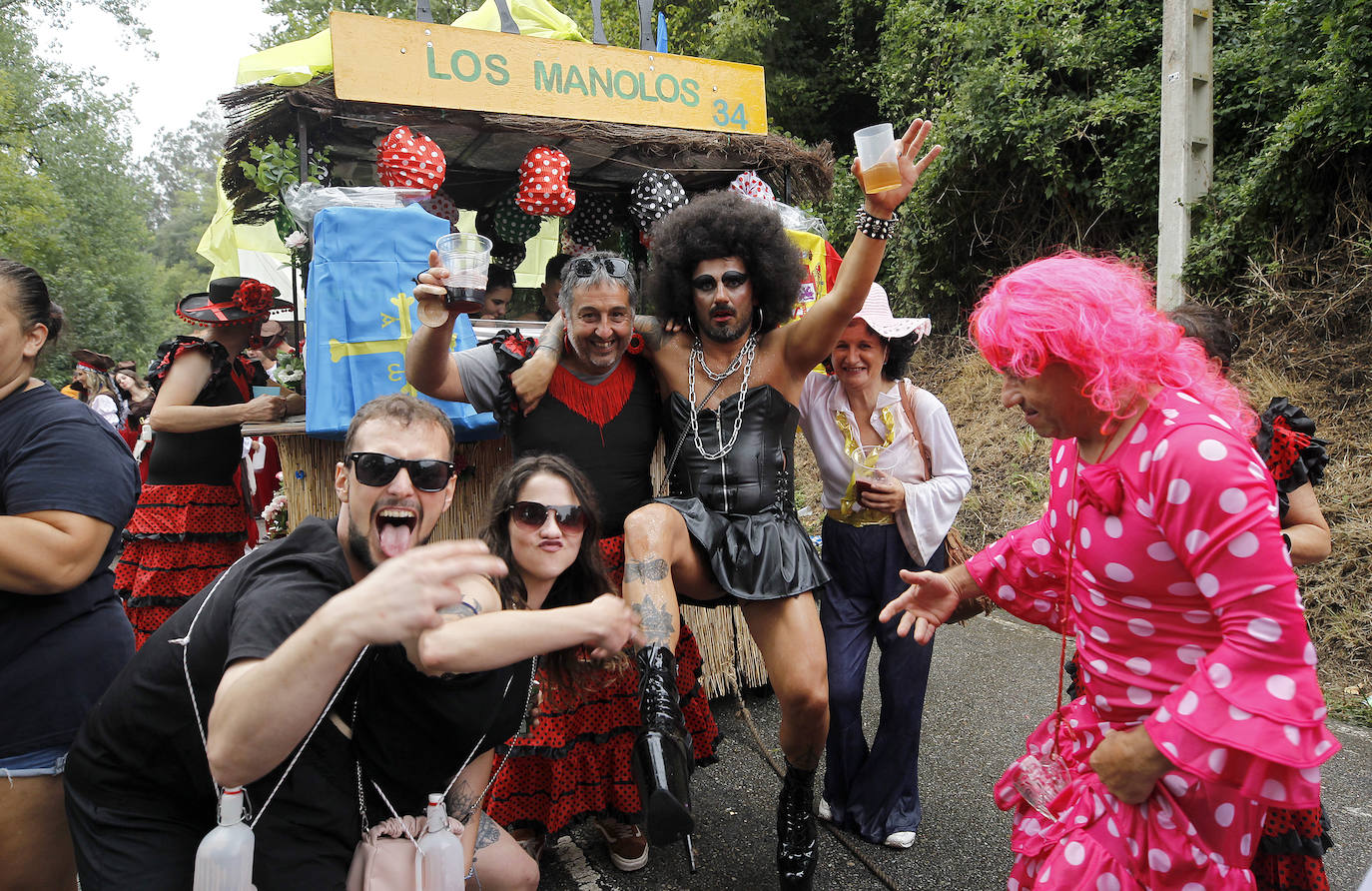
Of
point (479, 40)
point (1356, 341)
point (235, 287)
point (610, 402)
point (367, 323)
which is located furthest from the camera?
point (1356, 341)

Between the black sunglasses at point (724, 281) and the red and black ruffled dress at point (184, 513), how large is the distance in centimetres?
255

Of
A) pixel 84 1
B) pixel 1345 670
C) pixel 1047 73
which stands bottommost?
pixel 1345 670

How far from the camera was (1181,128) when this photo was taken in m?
5.93

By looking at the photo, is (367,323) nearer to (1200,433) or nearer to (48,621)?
(48,621)

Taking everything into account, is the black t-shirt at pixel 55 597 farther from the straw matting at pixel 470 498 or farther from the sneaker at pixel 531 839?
the sneaker at pixel 531 839

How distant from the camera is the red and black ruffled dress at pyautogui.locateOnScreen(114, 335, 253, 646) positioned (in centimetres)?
379

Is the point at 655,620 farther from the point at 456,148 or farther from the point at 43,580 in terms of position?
the point at 456,148

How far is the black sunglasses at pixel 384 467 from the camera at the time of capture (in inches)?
69.1

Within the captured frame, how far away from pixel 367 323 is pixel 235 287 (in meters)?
1.40

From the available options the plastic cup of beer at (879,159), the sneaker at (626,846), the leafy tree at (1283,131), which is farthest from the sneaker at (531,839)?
the leafy tree at (1283,131)

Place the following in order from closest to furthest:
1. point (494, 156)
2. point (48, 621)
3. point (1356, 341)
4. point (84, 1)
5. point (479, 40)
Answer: point (48, 621), point (479, 40), point (494, 156), point (1356, 341), point (84, 1)

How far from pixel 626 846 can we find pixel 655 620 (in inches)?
46.7

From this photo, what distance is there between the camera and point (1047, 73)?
28.7ft

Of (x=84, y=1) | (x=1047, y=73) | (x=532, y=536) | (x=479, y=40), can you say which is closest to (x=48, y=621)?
(x=532, y=536)
